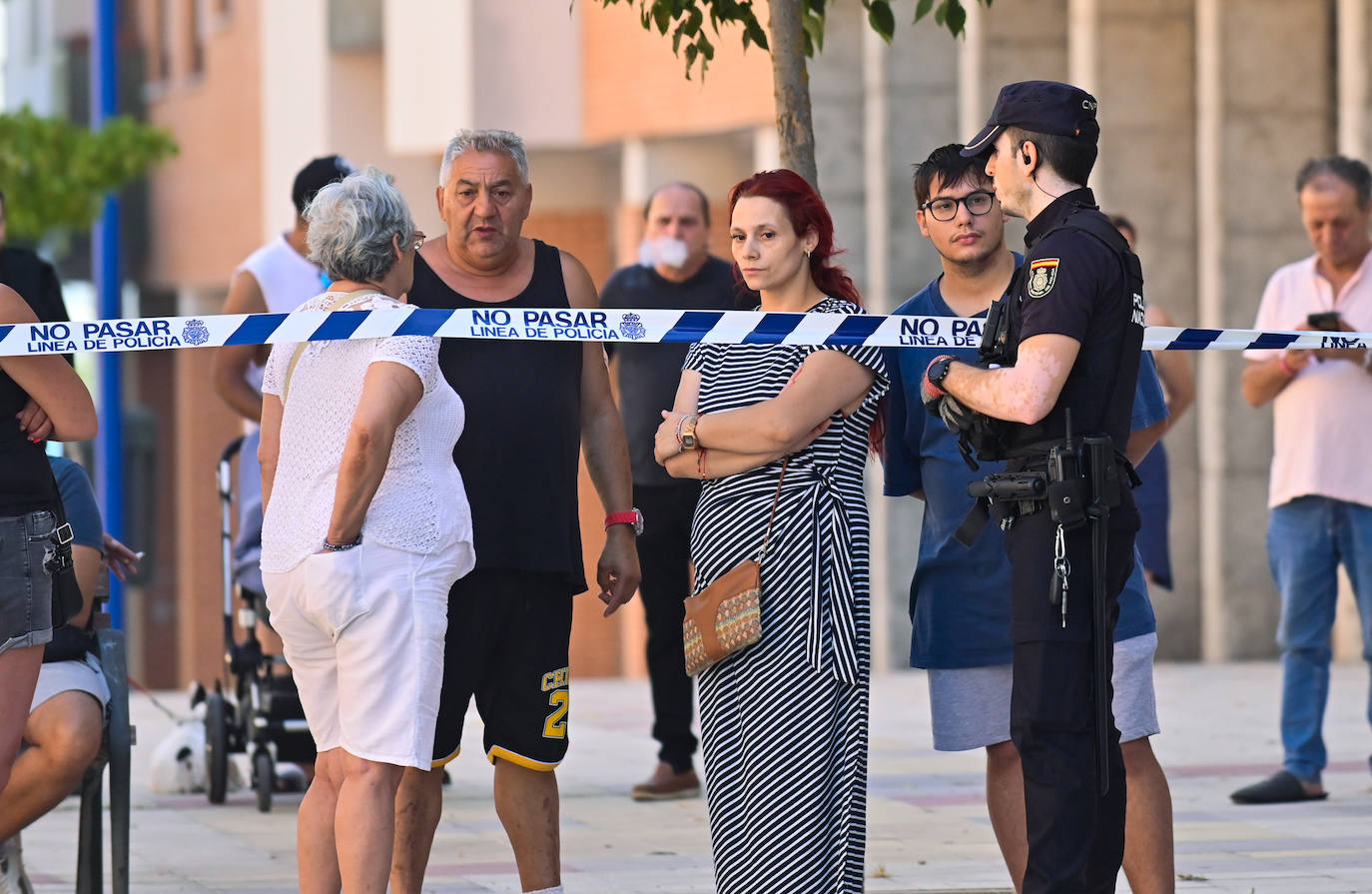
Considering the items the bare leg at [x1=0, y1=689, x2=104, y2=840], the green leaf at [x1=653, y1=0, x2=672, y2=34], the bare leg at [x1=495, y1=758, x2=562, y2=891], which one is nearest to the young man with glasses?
the bare leg at [x1=495, y1=758, x2=562, y2=891]

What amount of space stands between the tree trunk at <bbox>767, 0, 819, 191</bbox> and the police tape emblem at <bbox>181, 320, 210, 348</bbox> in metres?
1.84

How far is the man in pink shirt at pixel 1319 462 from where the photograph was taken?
26.3 feet

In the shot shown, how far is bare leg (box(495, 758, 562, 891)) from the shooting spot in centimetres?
559

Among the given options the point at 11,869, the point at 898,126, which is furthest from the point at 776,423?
the point at 898,126

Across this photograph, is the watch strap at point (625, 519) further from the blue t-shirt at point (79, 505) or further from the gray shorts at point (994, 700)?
the blue t-shirt at point (79, 505)

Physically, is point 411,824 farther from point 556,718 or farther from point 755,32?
point 755,32

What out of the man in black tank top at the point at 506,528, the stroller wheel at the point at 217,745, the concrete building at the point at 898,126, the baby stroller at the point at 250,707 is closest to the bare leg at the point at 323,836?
the man in black tank top at the point at 506,528

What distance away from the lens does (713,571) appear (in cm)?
529

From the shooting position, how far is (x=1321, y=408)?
8125 mm

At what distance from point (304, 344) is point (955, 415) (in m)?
1.53

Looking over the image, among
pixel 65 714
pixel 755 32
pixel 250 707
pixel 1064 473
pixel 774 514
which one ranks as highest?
pixel 755 32

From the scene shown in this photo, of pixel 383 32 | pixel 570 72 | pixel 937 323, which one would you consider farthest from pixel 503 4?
pixel 937 323

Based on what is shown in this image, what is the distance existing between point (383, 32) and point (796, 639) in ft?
54.6

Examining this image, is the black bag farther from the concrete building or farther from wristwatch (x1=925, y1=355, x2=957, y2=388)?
the concrete building
